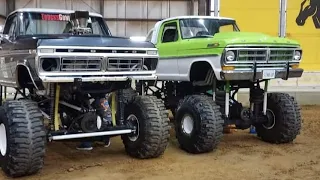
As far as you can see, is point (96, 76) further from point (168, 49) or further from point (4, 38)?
point (168, 49)

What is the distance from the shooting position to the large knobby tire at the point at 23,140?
18.8ft

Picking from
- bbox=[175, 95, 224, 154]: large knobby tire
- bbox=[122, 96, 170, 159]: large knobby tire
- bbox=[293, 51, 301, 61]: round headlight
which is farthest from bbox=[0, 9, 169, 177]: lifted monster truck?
bbox=[293, 51, 301, 61]: round headlight

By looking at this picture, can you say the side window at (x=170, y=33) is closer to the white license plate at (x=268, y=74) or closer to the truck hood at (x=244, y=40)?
the truck hood at (x=244, y=40)

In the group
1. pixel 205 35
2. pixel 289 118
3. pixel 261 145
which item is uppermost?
pixel 205 35

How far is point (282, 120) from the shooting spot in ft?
27.5

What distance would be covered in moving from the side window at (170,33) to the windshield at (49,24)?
1.71 metres

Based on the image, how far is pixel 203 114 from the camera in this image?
294 inches

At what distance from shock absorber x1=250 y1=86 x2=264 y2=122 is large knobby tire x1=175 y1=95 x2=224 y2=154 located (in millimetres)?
1096

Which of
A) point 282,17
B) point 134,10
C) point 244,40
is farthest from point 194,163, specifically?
point 134,10

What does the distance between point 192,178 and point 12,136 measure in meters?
2.45

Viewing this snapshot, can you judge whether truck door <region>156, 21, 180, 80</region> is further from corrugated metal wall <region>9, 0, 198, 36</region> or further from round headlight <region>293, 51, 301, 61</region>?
corrugated metal wall <region>9, 0, 198, 36</region>

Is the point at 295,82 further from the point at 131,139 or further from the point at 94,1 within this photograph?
the point at 94,1

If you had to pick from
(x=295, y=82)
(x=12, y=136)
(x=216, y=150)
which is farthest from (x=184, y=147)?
(x=295, y=82)

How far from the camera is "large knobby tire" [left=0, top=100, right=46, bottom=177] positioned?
573 centimetres
